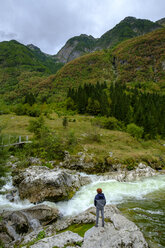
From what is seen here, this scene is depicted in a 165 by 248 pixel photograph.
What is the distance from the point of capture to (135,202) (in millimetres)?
15688

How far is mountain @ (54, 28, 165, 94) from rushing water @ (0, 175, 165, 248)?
12595 cm

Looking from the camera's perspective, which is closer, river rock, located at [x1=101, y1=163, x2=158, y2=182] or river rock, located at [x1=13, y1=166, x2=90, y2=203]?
river rock, located at [x1=13, y1=166, x2=90, y2=203]

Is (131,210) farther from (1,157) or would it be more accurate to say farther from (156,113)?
(156,113)

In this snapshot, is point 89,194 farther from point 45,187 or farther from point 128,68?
point 128,68

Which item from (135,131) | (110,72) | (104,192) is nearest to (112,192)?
(104,192)

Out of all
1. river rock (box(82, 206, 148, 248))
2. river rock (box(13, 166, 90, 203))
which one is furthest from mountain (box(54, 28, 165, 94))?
river rock (box(82, 206, 148, 248))

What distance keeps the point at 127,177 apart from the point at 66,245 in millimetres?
17758

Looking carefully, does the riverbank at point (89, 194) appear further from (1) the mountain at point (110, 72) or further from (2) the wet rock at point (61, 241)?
(1) the mountain at point (110, 72)

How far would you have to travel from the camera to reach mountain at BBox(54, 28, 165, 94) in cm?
15150

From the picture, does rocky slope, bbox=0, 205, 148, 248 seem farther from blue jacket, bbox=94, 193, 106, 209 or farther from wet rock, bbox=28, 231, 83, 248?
blue jacket, bbox=94, 193, 106, 209

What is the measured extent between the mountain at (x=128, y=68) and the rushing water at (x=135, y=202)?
125952 millimetres

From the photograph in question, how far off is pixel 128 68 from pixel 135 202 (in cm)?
18071

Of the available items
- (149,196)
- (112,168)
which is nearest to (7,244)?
(149,196)

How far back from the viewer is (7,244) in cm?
1030
